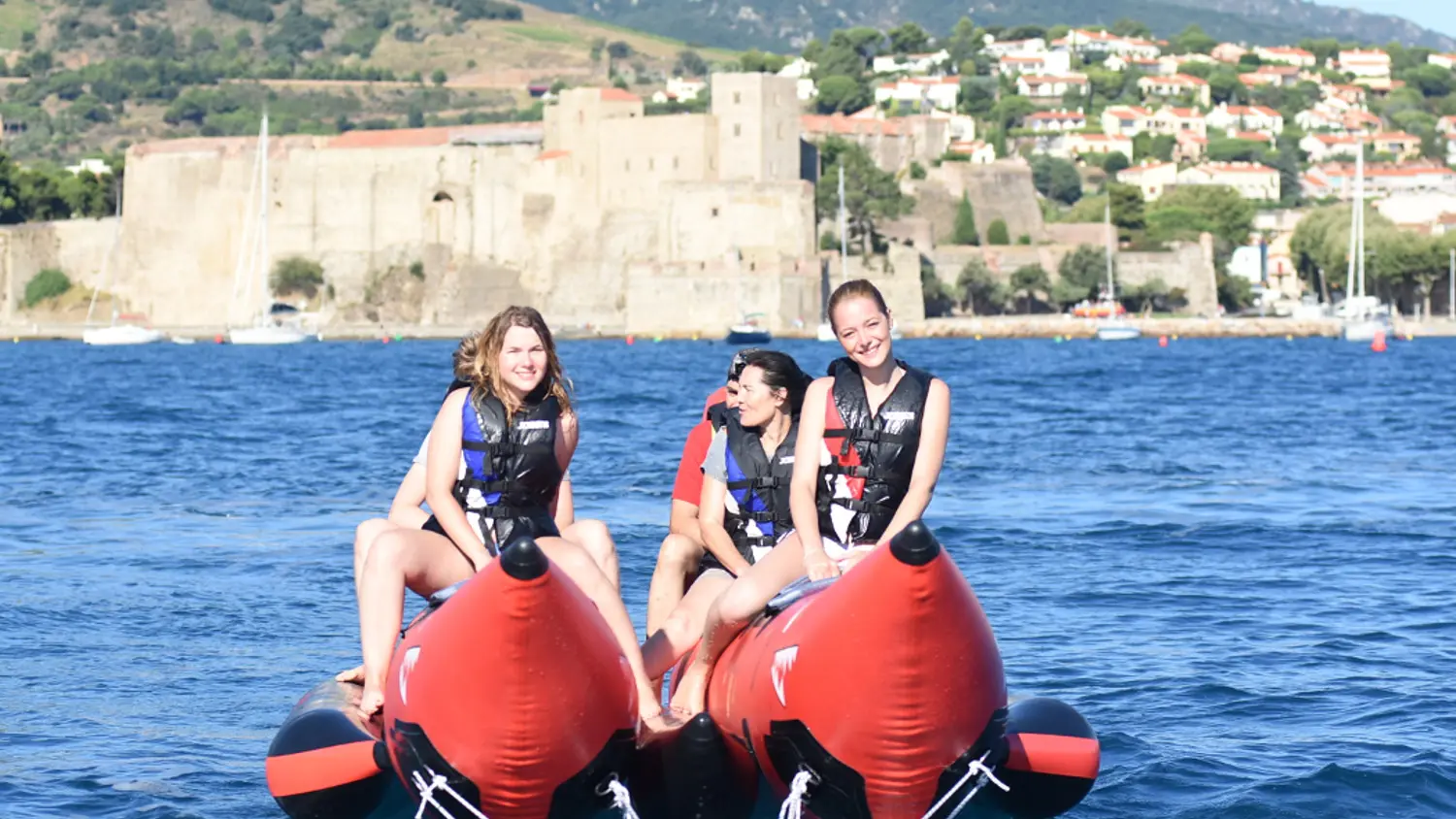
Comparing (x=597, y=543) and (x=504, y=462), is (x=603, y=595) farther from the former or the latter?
(x=504, y=462)

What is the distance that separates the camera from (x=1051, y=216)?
88938 millimetres

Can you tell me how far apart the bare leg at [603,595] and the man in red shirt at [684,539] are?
2.93 feet

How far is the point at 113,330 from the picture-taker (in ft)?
220

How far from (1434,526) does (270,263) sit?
207 feet

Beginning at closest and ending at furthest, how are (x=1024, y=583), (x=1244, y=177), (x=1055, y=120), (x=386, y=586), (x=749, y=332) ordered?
(x=386, y=586)
(x=1024, y=583)
(x=749, y=332)
(x=1244, y=177)
(x=1055, y=120)

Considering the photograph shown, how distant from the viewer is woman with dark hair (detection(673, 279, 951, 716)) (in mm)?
6285

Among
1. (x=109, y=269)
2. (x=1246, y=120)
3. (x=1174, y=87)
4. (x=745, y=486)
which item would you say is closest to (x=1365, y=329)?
(x=109, y=269)

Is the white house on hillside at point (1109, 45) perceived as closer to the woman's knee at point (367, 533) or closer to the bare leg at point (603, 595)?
the woman's knee at point (367, 533)

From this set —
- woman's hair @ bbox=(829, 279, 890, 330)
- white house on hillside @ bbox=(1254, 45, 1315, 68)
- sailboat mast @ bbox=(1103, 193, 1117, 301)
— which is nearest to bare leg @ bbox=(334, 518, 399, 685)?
woman's hair @ bbox=(829, 279, 890, 330)

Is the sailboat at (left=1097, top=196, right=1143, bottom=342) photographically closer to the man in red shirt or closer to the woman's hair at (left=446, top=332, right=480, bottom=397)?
the man in red shirt

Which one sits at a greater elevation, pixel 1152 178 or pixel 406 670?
pixel 1152 178

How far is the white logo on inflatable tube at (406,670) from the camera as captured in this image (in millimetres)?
5684

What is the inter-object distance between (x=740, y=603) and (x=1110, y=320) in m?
62.4

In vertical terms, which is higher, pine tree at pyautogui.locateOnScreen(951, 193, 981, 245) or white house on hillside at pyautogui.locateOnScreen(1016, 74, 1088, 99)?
white house on hillside at pyautogui.locateOnScreen(1016, 74, 1088, 99)
